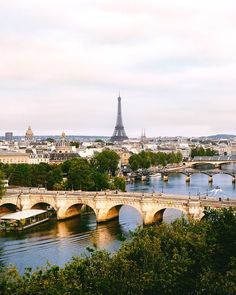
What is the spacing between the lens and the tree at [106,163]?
318ft

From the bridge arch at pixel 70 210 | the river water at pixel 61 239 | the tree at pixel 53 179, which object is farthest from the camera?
the tree at pixel 53 179

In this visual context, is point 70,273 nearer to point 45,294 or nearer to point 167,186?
point 45,294

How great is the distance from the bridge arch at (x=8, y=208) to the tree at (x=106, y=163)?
38257mm

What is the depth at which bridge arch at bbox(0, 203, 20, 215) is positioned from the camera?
5634cm

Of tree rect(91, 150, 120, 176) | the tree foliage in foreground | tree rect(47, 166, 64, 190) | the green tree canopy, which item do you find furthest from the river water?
Result: the green tree canopy

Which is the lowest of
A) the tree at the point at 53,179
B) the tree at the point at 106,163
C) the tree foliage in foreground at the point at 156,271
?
the tree foliage in foreground at the point at 156,271

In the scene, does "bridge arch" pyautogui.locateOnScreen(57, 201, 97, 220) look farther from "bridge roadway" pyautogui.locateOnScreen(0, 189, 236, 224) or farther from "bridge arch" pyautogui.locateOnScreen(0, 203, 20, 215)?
"bridge arch" pyautogui.locateOnScreen(0, 203, 20, 215)

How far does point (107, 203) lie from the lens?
51.0 m

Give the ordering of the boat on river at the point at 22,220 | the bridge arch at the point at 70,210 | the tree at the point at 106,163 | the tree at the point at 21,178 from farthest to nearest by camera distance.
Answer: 1. the tree at the point at 106,163
2. the tree at the point at 21,178
3. the bridge arch at the point at 70,210
4. the boat on river at the point at 22,220

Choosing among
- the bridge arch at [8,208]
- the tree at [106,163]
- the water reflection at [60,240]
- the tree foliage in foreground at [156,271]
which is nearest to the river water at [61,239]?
the water reflection at [60,240]

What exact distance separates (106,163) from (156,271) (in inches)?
2969

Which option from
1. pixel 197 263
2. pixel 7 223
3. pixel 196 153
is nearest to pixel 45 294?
pixel 197 263

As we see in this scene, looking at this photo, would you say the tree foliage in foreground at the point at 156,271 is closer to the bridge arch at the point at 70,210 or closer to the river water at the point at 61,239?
the river water at the point at 61,239

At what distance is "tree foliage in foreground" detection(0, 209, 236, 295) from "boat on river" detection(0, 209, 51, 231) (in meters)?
23.1
